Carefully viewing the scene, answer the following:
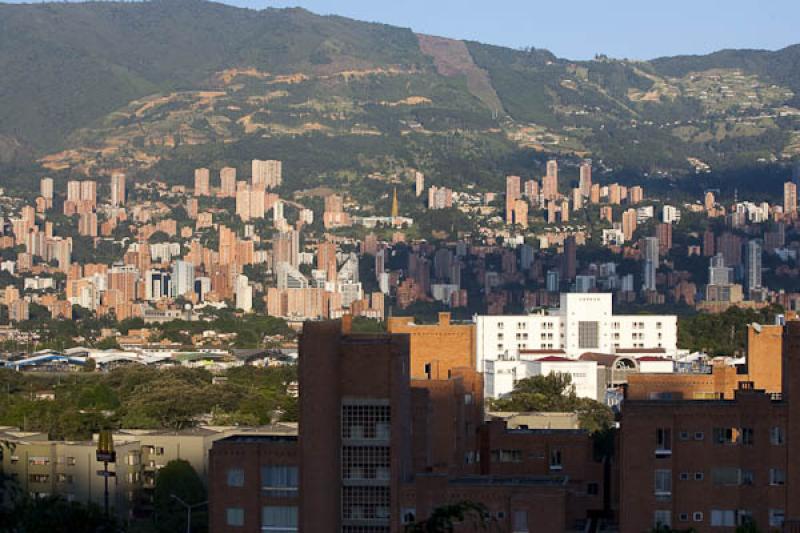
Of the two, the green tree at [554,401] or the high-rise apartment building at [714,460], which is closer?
the high-rise apartment building at [714,460]

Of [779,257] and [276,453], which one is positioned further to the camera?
[779,257]

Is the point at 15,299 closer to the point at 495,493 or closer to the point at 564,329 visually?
the point at 564,329

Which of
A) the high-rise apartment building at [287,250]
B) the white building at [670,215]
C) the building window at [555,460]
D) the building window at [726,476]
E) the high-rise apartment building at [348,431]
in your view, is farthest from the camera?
the white building at [670,215]

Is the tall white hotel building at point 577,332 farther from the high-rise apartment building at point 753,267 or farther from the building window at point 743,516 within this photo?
the high-rise apartment building at point 753,267

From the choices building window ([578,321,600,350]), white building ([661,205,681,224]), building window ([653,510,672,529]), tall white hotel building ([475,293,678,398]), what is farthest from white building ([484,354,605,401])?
white building ([661,205,681,224])

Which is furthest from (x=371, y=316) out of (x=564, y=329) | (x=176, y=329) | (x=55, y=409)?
(x=55, y=409)

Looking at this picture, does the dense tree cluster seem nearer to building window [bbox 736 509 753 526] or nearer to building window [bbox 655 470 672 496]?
building window [bbox 655 470 672 496]

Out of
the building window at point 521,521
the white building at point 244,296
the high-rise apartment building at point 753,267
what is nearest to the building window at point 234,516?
the building window at point 521,521
